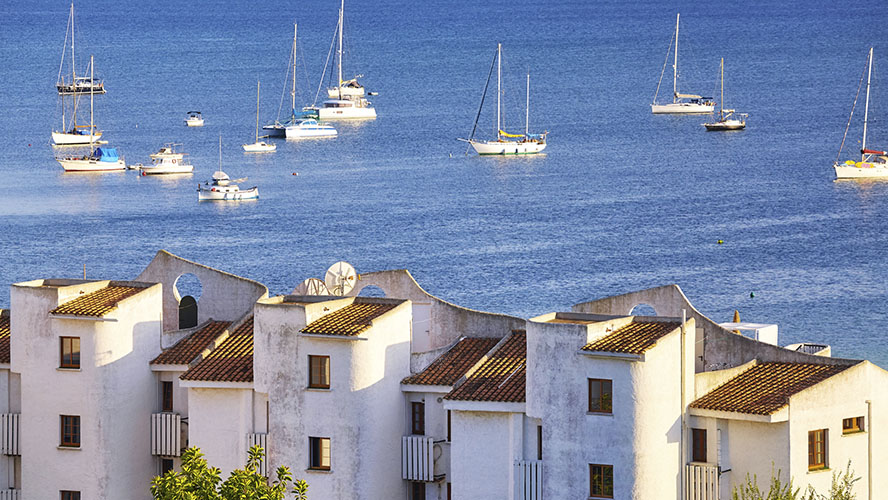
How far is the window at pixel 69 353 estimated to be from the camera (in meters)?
47.8

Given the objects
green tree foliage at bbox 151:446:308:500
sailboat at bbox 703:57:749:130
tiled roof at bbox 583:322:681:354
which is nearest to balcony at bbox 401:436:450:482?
tiled roof at bbox 583:322:681:354

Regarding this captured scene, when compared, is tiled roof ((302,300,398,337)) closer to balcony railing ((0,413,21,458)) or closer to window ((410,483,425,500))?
window ((410,483,425,500))

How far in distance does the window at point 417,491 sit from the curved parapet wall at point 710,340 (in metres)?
6.02

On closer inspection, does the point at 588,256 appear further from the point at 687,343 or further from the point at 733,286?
the point at 687,343

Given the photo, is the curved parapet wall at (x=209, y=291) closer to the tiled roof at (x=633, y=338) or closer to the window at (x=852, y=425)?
the tiled roof at (x=633, y=338)

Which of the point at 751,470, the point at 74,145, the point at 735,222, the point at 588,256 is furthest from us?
the point at 74,145

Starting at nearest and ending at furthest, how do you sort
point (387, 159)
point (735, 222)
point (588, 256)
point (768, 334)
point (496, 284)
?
point (768, 334)
point (496, 284)
point (588, 256)
point (735, 222)
point (387, 159)

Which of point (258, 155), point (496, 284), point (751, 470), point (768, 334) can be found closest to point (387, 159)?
point (258, 155)

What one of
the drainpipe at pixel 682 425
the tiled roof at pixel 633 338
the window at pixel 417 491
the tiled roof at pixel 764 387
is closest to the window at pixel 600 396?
the tiled roof at pixel 633 338

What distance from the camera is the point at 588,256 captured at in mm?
119250

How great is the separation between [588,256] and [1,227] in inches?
1632

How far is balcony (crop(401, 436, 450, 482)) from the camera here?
45.8m

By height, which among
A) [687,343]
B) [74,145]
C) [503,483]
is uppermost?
[74,145]

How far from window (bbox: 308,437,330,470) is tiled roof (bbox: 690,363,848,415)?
8.85 meters
